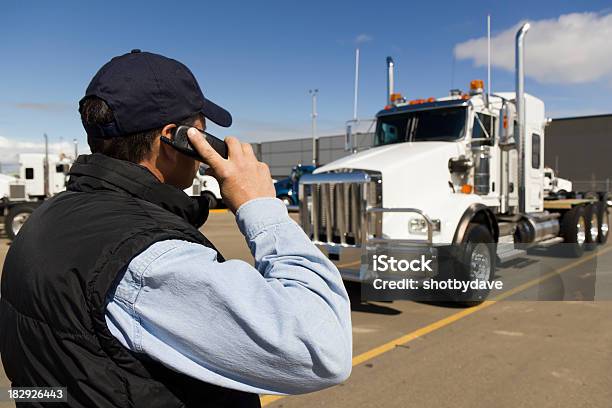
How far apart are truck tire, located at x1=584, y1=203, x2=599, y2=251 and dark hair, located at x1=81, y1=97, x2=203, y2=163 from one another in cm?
1127

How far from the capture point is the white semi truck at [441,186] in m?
5.89

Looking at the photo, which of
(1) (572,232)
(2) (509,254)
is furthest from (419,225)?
(1) (572,232)

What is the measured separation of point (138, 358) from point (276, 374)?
286 mm

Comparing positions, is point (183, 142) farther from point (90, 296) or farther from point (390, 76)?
point (390, 76)

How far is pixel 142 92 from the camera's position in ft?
3.74

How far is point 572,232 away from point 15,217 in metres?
13.2

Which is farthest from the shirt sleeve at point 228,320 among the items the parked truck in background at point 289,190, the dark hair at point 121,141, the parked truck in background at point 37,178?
the parked truck in background at point 289,190

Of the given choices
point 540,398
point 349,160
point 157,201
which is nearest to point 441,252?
point 349,160

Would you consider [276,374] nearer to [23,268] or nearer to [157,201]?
[157,201]

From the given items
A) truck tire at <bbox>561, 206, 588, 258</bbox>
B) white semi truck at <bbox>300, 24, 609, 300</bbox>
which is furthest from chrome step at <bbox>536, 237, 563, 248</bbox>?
truck tire at <bbox>561, 206, 588, 258</bbox>

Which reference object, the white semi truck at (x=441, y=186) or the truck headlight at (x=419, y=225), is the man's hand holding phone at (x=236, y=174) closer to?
the white semi truck at (x=441, y=186)

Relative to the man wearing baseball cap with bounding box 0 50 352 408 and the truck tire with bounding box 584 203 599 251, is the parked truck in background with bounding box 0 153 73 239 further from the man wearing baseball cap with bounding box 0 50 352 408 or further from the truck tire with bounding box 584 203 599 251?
the man wearing baseball cap with bounding box 0 50 352 408

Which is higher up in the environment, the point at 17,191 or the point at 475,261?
the point at 17,191

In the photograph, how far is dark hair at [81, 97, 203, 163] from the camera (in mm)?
1164
